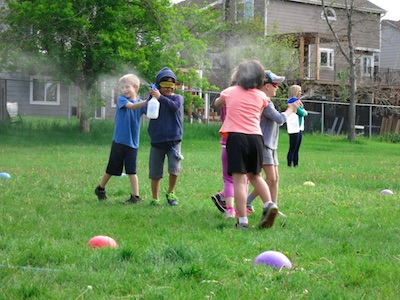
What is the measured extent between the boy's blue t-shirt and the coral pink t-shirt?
1.78 meters

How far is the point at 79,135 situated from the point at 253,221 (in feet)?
48.8

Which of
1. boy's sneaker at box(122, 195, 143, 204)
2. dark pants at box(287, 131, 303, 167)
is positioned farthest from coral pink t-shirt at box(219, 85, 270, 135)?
dark pants at box(287, 131, 303, 167)

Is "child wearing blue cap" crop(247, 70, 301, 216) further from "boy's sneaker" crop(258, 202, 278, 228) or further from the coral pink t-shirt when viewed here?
"boy's sneaker" crop(258, 202, 278, 228)

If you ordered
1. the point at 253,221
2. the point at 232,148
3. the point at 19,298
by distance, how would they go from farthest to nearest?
the point at 253,221 → the point at 232,148 → the point at 19,298

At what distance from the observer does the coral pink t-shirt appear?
5.93 m

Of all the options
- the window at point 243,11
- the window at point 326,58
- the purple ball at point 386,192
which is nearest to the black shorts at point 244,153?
the purple ball at point 386,192

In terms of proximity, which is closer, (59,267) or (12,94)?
(59,267)

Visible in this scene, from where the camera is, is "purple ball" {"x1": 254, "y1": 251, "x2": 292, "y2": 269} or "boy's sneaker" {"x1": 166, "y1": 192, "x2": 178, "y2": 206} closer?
"purple ball" {"x1": 254, "y1": 251, "x2": 292, "y2": 269}

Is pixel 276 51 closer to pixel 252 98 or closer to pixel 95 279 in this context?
pixel 252 98

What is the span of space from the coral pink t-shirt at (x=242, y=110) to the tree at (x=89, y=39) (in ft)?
44.2

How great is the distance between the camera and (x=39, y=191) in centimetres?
832

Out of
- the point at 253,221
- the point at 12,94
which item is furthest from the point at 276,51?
the point at 253,221

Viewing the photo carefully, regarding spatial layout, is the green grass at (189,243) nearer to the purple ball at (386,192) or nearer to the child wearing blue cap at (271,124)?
the purple ball at (386,192)

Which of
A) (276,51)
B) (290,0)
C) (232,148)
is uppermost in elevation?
(290,0)
